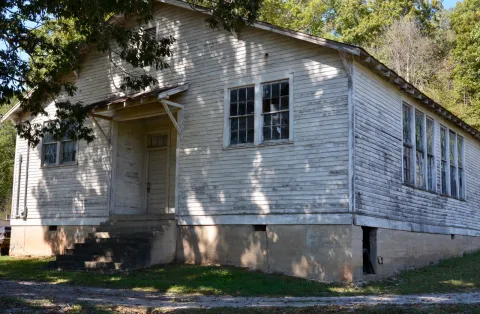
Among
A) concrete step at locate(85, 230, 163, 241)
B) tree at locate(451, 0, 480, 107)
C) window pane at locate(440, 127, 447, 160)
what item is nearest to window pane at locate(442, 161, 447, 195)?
window pane at locate(440, 127, 447, 160)

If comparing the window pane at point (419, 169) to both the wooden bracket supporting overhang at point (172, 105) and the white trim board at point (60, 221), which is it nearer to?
the wooden bracket supporting overhang at point (172, 105)

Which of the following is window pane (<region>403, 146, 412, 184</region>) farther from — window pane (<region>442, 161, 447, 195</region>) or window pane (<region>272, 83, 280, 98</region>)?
window pane (<region>272, 83, 280, 98</region>)

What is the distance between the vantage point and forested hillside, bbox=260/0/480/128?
43.2 m

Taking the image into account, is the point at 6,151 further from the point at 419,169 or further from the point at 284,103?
the point at 419,169

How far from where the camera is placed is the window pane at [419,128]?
17.8 meters

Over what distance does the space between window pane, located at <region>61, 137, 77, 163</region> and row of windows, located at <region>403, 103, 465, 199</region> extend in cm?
1109

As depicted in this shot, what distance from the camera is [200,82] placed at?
1662cm

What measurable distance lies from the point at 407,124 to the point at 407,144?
0.64 metres

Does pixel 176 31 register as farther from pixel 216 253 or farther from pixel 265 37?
pixel 216 253

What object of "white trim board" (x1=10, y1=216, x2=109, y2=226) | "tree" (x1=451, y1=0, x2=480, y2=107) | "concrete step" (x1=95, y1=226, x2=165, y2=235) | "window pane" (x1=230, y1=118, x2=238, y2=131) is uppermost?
"tree" (x1=451, y1=0, x2=480, y2=107)

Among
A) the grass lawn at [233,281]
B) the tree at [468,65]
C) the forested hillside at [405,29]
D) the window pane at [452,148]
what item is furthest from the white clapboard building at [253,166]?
the forested hillside at [405,29]

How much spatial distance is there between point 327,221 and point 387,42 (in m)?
36.3

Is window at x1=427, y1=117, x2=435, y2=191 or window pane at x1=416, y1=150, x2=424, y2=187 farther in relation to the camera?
window at x1=427, y1=117, x2=435, y2=191

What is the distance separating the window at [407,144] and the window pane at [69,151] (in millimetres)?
11041
